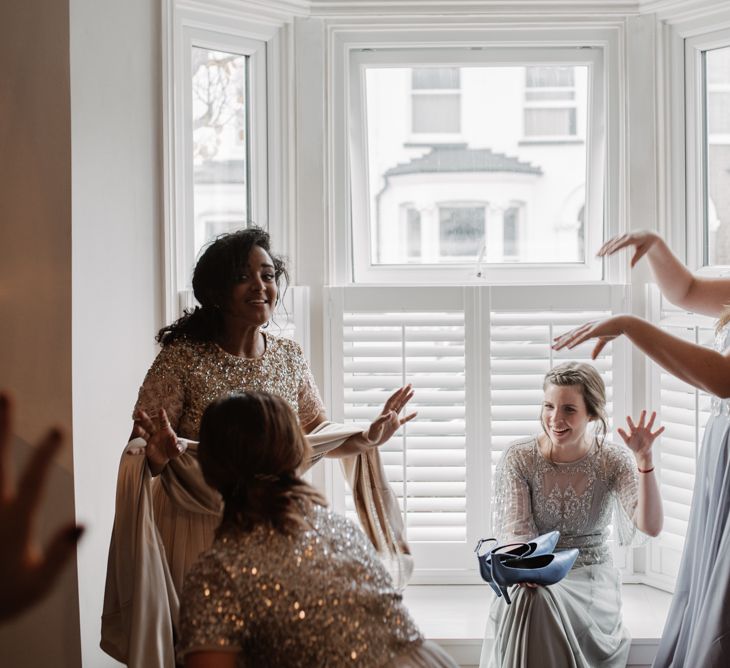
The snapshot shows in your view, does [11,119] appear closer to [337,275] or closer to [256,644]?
[337,275]

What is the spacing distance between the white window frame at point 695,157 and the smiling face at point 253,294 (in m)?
1.38

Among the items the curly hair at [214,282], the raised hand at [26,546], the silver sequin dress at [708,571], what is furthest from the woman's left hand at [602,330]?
the raised hand at [26,546]

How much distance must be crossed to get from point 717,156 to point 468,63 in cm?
81

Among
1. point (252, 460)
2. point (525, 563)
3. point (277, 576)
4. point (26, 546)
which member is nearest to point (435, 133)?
point (525, 563)

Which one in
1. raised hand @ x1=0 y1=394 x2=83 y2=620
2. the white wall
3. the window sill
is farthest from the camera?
the window sill

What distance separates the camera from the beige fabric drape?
5.93 ft

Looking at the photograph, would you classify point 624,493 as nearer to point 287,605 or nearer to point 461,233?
point 461,233

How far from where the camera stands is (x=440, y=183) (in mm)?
2846

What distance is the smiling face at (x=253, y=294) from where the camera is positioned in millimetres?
2051

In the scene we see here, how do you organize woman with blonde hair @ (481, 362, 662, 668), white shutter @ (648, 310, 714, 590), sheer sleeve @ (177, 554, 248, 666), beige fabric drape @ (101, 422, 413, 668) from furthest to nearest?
1. white shutter @ (648, 310, 714, 590)
2. woman with blonde hair @ (481, 362, 662, 668)
3. beige fabric drape @ (101, 422, 413, 668)
4. sheer sleeve @ (177, 554, 248, 666)

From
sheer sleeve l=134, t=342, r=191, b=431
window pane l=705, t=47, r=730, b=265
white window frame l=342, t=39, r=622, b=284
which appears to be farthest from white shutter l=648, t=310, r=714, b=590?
sheer sleeve l=134, t=342, r=191, b=431

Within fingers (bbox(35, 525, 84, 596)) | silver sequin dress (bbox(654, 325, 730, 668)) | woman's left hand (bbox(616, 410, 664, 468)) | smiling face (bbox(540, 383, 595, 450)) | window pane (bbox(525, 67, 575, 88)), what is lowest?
silver sequin dress (bbox(654, 325, 730, 668))

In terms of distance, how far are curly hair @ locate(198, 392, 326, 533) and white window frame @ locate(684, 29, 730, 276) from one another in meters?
1.83

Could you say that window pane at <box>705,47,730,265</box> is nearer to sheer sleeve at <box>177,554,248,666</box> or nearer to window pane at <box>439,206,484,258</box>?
window pane at <box>439,206,484,258</box>
